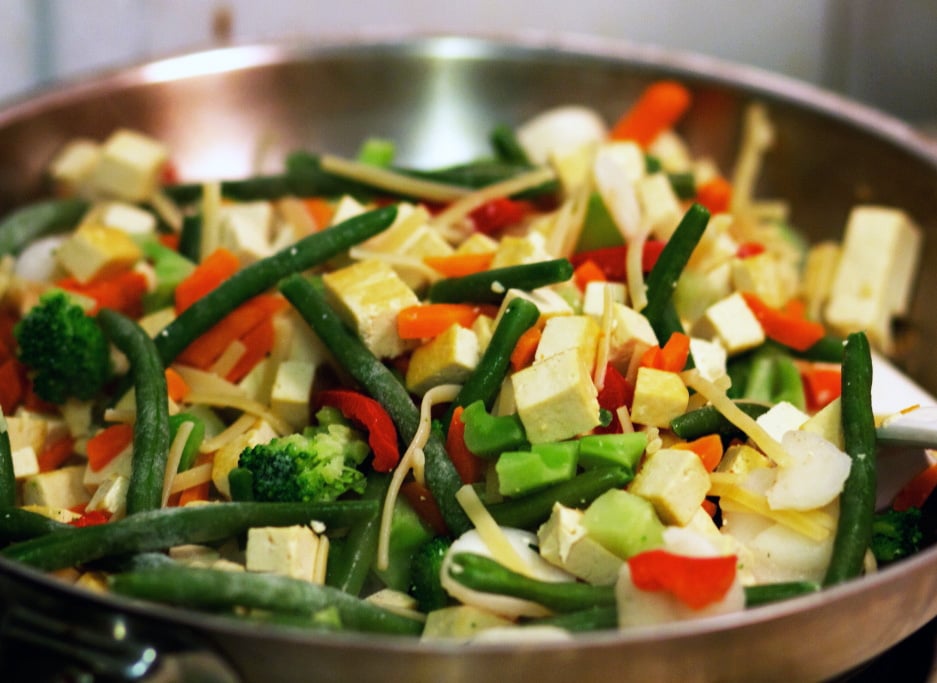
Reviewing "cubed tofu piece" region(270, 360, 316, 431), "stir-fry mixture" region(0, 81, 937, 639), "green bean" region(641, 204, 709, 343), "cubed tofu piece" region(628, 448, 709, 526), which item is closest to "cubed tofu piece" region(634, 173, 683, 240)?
"stir-fry mixture" region(0, 81, 937, 639)

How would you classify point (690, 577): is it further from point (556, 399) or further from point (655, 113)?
point (655, 113)

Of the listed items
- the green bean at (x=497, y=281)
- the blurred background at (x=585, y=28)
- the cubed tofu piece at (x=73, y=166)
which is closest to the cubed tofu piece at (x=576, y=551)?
the green bean at (x=497, y=281)

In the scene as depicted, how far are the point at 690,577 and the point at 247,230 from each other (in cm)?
125

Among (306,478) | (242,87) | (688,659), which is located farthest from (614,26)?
(688,659)

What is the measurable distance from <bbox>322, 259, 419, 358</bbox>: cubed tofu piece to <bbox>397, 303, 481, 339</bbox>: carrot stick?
0.06 ft

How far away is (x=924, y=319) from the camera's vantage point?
7.65ft

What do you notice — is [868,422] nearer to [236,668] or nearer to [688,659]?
[688,659]

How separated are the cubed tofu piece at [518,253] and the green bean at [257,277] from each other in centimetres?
25

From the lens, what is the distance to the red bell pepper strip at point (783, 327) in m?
1.98

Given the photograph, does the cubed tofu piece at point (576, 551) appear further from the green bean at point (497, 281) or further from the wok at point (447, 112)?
the wok at point (447, 112)

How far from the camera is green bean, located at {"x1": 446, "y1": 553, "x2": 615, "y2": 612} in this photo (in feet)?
4.53

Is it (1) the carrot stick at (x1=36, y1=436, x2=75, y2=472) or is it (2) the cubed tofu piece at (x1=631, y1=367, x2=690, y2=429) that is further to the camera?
(1) the carrot stick at (x1=36, y1=436, x2=75, y2=472)

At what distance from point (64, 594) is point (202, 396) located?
0.64 meters

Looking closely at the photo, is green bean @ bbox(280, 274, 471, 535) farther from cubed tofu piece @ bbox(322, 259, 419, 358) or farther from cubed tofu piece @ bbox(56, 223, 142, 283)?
cubed tofu piece @ bbox(56, 223, 142, 283)
